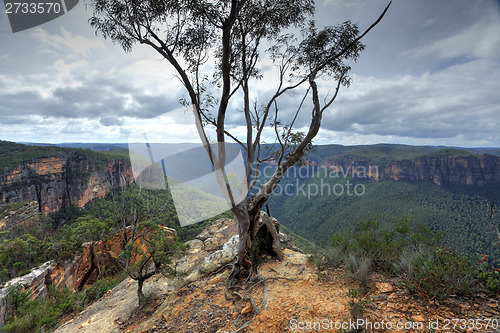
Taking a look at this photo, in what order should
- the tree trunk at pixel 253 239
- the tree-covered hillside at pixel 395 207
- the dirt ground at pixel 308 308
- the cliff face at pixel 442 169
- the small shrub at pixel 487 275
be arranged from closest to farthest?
the dirt ground at pixel 308 308, the small shrub at pixel 487 275, the tree trunk at pixel 253 239, the tree-covered hillside at pixel 395 207, the cliff face at pixel 442 169

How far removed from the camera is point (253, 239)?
587 centimetres

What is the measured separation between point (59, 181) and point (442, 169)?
3699 inches

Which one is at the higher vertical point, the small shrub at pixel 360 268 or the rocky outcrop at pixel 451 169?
the small shrub at pixel 360 268

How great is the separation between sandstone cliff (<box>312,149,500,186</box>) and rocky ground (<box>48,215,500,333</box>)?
7030 centimetres

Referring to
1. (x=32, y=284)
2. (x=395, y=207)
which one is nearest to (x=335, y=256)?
(x=32, y=284)

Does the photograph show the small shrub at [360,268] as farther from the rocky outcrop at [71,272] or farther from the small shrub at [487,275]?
the rocky outcrop at [71,272]

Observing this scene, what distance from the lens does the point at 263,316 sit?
344cm

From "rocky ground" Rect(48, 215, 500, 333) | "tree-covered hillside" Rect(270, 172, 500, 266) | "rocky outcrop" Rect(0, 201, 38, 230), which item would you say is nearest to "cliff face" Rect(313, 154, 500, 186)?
"tree-covered hillside" Rect(270, 172, 500, 266)

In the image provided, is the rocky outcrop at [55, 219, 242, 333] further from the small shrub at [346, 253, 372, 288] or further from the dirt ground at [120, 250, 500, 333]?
the small shrub at [346, 253, 372, 288]

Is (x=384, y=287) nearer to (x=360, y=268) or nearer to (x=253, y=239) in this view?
(x=360, y=268)

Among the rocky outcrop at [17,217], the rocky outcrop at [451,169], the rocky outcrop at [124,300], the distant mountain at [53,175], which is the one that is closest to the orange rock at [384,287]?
the rocky outcrop at [124,300]

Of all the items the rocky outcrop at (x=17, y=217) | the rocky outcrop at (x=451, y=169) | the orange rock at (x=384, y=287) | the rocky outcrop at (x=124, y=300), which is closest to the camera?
the orange rock at (x=384, y=287)

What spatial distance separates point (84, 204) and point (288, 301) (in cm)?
5046

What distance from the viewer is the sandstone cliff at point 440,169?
5794 cm
